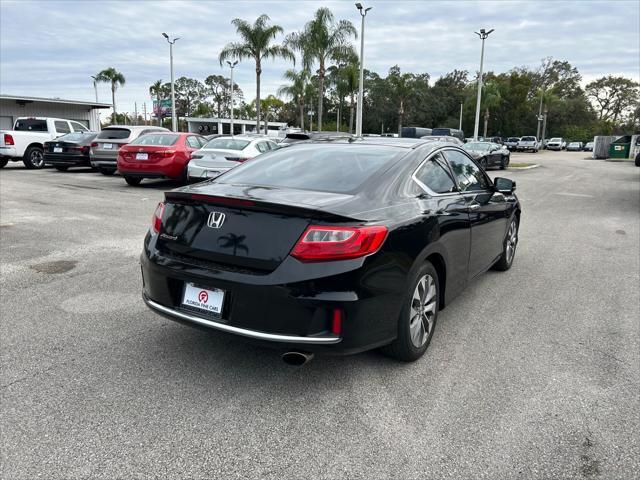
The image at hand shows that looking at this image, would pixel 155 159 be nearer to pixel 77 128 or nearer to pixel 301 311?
pixel 77 128

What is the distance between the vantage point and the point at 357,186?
3357 millimetres

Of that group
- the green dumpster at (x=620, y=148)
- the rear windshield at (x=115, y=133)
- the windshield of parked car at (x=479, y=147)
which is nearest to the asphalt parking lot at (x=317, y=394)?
the rear windshield at (x=115, y=133)

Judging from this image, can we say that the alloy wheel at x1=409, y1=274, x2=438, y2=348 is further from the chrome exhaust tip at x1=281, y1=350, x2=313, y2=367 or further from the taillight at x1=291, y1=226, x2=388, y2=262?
the chrome exhaust tip at x1=281, y1=350, x2=313, y2=367

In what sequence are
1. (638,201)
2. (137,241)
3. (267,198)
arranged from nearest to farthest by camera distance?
(267,198)
(137,241)
(638,201)

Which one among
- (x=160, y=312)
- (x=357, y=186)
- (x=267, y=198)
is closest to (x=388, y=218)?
A: (x=357, y=186)

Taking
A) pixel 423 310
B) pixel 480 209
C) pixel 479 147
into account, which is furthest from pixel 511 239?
pixel 479 147

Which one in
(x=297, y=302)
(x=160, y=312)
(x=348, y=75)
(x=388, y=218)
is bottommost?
(x=160, y=312)

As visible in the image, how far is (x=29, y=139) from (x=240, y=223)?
18.9m

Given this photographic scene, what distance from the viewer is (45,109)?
35750 mm

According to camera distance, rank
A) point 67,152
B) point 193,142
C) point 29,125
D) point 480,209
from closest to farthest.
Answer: point 480,209 → point 193,142 → point 67,152 → point 29,125

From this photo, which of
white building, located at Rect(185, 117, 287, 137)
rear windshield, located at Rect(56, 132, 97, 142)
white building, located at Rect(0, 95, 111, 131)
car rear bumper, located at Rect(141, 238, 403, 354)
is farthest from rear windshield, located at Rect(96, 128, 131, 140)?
white building, located at Rect(185, 117, 287, 137)

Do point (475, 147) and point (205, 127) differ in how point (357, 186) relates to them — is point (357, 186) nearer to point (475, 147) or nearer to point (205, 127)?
point (475, 147)

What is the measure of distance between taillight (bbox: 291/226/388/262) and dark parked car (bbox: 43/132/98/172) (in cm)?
1681

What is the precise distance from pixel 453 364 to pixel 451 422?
0.75 meters
